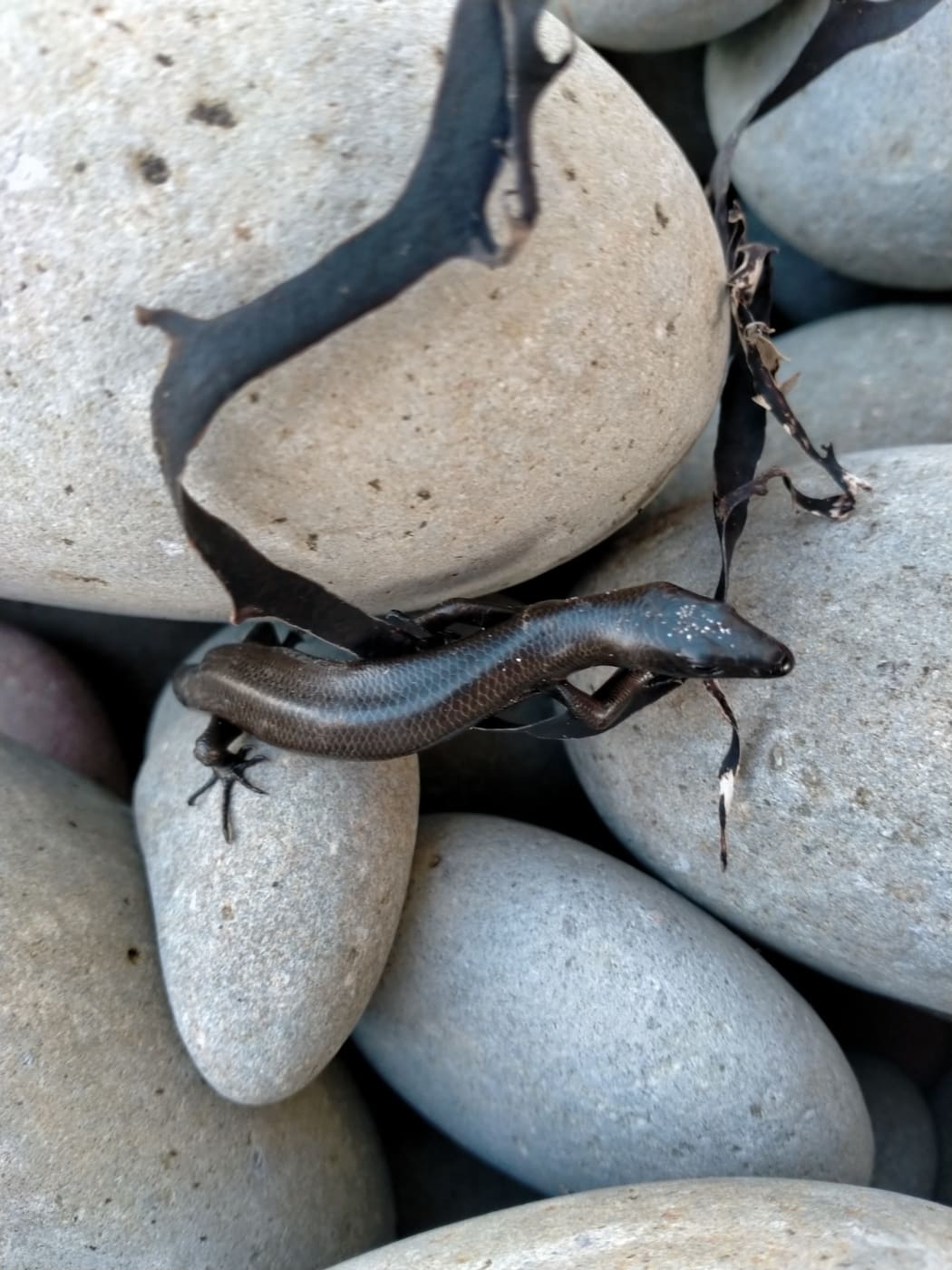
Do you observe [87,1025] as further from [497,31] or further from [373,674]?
[497,31]

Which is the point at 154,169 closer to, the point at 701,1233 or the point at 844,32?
the point at 844,32

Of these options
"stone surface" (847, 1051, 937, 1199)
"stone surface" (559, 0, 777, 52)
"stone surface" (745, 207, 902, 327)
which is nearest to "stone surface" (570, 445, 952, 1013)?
"stone surface" (847, 1051, 937, 1199)

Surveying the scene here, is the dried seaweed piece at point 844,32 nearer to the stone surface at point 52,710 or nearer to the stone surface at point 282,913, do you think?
the stone surface at point 282,913

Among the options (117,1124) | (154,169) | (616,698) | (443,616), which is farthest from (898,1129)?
(154,169)

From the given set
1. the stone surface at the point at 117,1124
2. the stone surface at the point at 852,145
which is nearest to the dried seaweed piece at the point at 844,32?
the stone surface at the point at 852,145

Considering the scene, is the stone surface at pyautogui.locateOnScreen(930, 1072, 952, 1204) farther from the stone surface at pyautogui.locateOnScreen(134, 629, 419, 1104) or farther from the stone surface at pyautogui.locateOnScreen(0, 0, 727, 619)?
the stone surface at pyautogui.locateOnScreen(0, 0, 727, 619)
